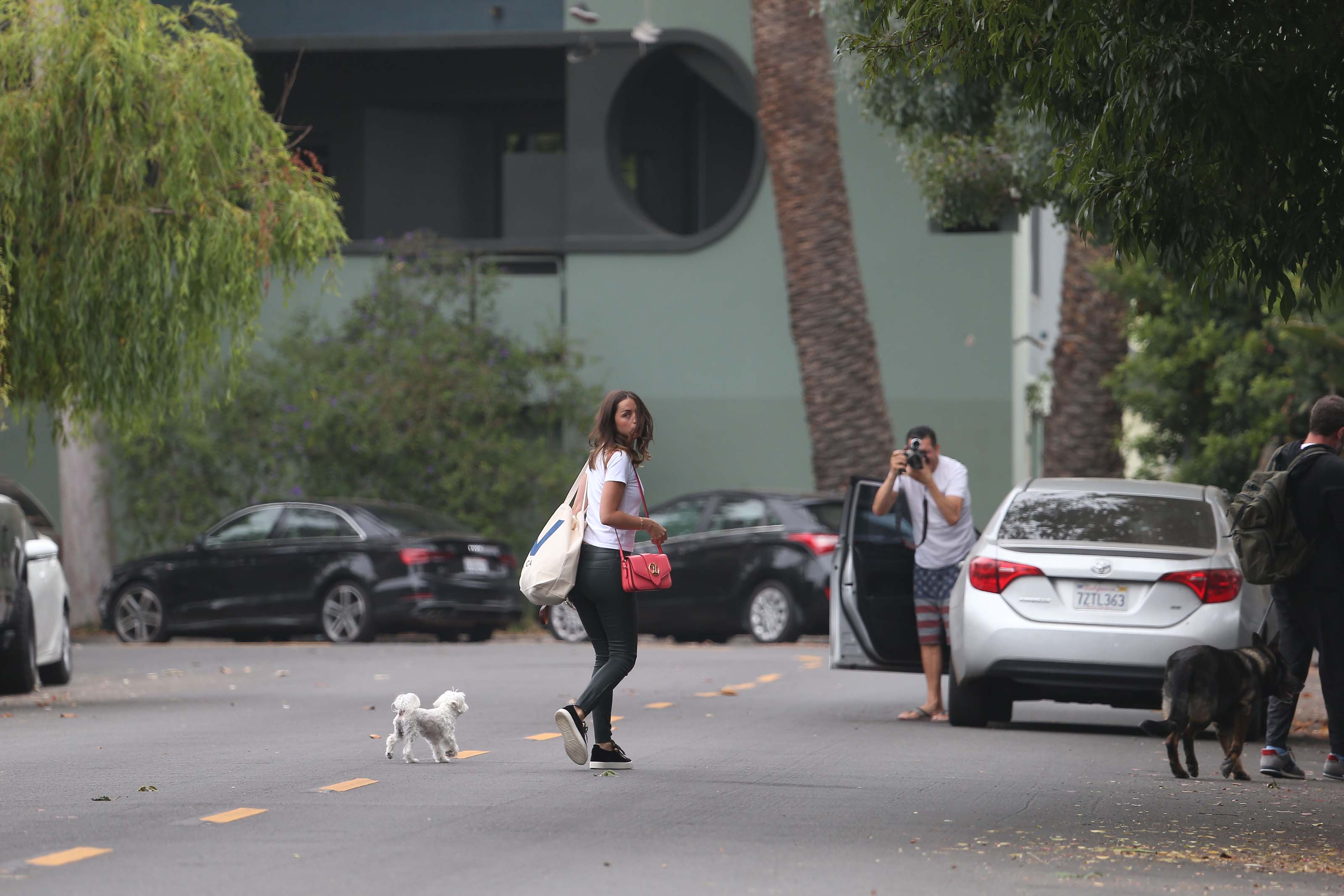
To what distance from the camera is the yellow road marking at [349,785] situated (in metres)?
8.36

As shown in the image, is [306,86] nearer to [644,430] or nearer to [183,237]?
[183,237]

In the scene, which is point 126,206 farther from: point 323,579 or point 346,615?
point 346,615

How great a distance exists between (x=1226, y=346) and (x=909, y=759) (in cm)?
1259

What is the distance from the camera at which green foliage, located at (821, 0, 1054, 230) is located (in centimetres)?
1494

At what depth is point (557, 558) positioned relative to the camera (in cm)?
900

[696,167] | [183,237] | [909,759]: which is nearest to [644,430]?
[909,759]

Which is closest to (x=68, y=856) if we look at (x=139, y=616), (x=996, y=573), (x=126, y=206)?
(x=996, y=573)

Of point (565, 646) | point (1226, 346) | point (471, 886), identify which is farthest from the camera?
point (1226, 346)

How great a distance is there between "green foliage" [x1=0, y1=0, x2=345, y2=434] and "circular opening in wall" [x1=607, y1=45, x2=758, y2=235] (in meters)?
15.0

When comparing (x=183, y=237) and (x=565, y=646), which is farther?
(x=565, y=646)

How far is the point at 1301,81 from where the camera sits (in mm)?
7648

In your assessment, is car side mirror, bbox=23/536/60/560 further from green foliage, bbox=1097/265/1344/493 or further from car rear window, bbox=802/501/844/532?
green foliage, bbox=1097/265/1344/493

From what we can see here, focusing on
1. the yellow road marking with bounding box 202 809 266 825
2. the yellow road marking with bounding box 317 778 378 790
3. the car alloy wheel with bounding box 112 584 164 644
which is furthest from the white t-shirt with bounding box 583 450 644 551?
the car alloy wheel with bounding box 112 584 164 644

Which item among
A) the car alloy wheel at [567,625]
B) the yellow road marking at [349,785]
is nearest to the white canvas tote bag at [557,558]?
the yellow road marking at [349,785]
